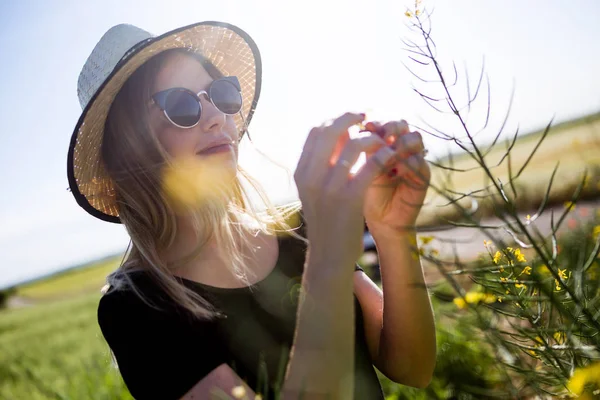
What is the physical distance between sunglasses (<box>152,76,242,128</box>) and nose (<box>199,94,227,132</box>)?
2cm

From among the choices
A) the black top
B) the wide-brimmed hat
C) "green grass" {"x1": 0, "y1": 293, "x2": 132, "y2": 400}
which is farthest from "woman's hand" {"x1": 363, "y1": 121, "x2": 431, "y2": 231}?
"green grass" {"x1": 0, "y1": 293, "x2": 132, "y2": 400}

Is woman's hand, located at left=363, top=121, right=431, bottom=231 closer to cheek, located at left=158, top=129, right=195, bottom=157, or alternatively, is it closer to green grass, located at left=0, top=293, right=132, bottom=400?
cheek, located at left=158, top=129, right=195, bottom=157

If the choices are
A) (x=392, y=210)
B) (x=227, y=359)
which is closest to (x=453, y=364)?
(x=227, y=359)

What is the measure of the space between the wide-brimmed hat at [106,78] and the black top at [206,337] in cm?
64

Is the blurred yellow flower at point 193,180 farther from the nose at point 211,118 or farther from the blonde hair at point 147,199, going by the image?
the nose at point 211,118

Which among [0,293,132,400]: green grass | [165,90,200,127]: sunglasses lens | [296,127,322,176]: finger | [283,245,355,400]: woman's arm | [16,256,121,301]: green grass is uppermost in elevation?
[165,90,200,127]: sunglasses lens

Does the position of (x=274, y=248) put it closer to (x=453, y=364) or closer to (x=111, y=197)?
(x=111, y=197)

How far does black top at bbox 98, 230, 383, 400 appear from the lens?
1.37m

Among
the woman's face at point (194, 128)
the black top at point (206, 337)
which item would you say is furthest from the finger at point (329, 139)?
the woman's face at point (194, 128)

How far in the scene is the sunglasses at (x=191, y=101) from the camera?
1857 mm

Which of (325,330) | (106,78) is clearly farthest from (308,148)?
(106,78)

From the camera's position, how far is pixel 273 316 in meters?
1.67

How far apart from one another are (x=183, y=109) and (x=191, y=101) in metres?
0.05

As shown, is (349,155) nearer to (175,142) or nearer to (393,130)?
(393,130)
